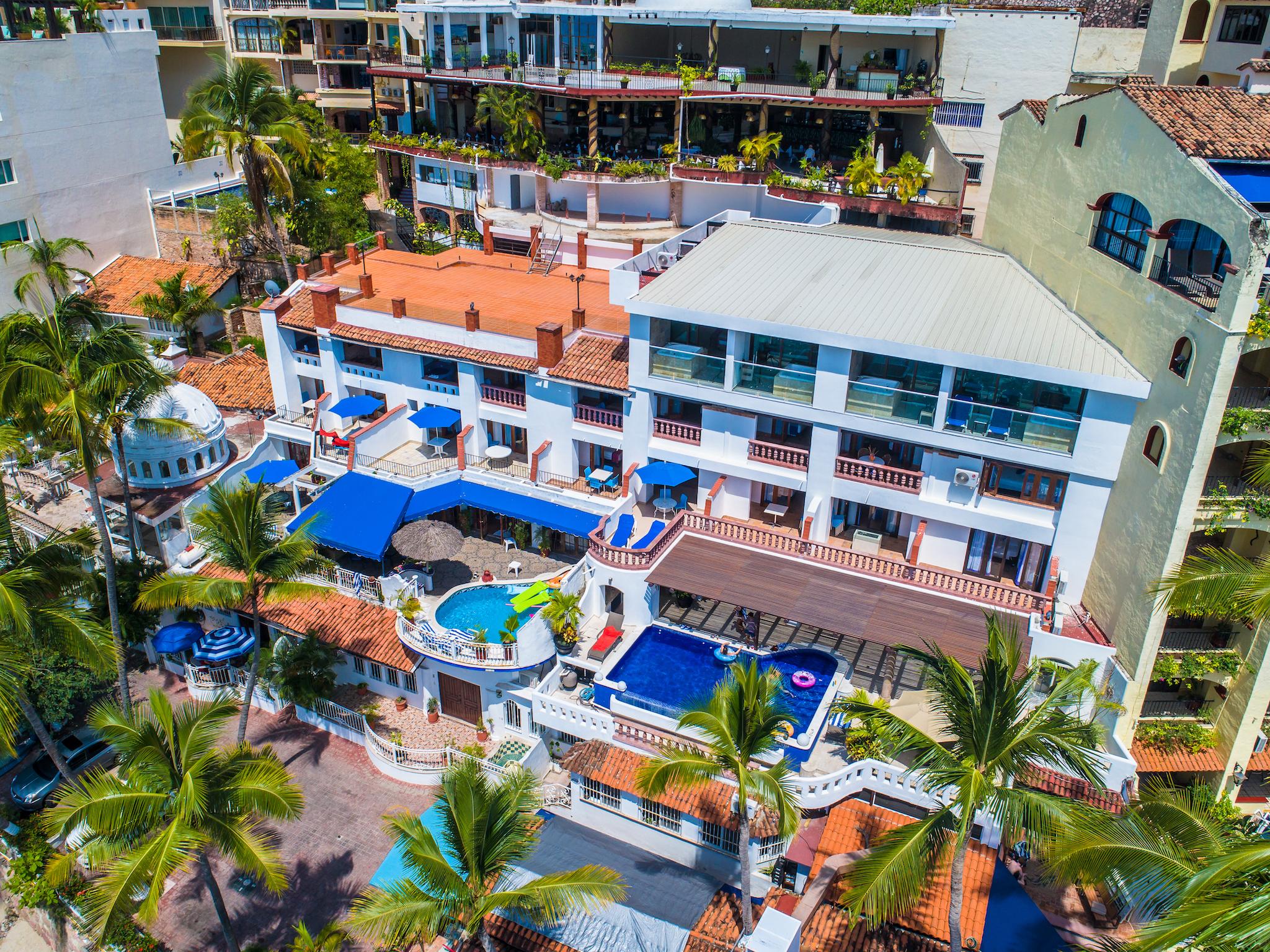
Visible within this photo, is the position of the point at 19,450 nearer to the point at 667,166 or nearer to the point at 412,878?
the point at 412,878

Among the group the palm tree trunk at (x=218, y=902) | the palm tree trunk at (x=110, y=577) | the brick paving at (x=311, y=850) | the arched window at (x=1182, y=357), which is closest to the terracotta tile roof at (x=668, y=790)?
the brick paving at (x=311, y=850)

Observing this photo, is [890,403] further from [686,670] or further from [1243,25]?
[1243,25]

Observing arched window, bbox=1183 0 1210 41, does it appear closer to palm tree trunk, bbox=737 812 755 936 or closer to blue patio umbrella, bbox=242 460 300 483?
palm tree trunk, bbox=737 812 755 936

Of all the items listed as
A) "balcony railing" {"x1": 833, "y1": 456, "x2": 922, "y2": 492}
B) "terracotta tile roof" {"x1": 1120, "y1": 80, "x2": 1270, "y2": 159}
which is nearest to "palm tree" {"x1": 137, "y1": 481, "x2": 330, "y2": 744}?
"balcony railing" {"x1": 833, "y1": 456, "x2": 922, "y2": 492}

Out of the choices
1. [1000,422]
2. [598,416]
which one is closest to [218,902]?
[598,416]

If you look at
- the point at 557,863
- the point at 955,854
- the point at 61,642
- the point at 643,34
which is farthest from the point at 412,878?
the point at 643,34
